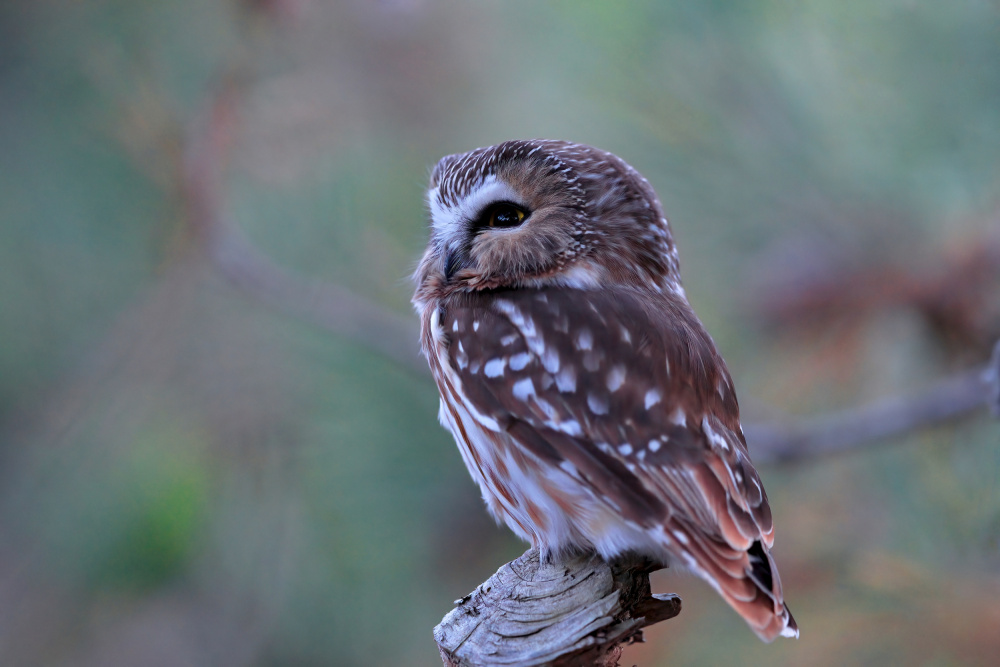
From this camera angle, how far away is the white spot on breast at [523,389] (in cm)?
162

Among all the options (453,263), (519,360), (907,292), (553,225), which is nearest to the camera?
(519,360)

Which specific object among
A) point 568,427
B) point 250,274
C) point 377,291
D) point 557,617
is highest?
point 377,291

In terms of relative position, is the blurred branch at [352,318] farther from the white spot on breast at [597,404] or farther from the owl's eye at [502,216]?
the white spot on breast at [597,404]

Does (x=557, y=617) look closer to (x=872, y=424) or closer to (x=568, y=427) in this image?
(x=568, y=427)

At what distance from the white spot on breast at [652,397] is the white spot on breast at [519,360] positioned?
0.76ft

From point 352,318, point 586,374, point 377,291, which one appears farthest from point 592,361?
point 377,291

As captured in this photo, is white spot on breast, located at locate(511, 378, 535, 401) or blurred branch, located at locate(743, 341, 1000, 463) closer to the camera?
white spot on breast, located at locate(511, 378, 535, 401)

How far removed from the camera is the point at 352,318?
2.67 metres

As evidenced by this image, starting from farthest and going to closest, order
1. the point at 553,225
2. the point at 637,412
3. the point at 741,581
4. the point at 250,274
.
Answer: the point at 250,274 → the point at 553,225 → the point at 637,412 → the point at 741,581

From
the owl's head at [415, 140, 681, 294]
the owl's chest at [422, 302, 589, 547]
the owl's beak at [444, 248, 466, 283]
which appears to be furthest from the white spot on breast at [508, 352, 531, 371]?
the owl's beak at [444, 248, 466, 283]

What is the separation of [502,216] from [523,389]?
494mm

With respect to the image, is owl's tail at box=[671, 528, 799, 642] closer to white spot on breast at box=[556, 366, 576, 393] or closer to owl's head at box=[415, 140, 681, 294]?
white spot on breast at box=[556, 366, 576, 393]

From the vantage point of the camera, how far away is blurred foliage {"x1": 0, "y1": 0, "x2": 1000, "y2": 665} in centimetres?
205

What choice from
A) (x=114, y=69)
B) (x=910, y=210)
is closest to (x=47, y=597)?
(x=114, y=69)
